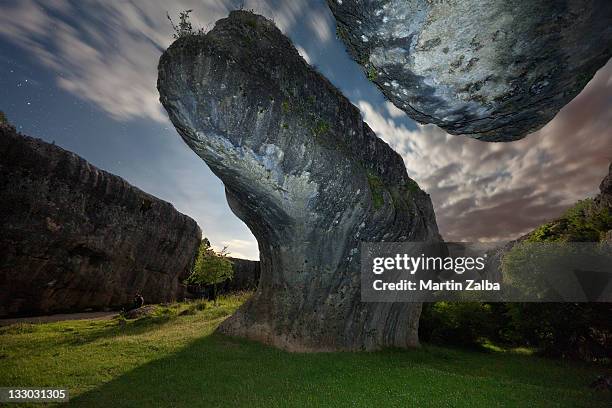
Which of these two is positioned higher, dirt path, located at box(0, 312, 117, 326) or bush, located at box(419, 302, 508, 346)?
bush, located at box(419, 302, 508, 346)

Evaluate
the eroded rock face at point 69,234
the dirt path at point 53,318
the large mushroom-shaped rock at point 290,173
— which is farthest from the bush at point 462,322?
the eroded rock face at point 69,234

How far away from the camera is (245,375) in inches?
359

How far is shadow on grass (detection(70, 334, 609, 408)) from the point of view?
7488 millimetres

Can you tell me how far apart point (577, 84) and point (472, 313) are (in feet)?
58.3

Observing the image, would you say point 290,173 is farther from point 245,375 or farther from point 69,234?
point 69,234

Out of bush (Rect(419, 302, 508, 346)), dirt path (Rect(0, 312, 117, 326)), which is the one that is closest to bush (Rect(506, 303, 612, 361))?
bush (Rect(419, 302, 508, 346))

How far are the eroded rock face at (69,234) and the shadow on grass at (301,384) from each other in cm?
1443

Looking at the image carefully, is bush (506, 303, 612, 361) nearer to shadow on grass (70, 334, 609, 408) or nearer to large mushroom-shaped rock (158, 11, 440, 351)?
shadow on grass (70, 334, 609, 408)

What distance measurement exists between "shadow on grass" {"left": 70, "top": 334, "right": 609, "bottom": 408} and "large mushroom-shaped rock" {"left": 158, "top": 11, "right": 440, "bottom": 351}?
1.63m

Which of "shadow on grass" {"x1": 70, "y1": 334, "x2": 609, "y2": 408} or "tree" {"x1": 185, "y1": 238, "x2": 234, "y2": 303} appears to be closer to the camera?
"shadow on grass" {"x1": 70, "y1": 334, "x2": 609, "y2": 408}

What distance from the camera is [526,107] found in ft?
15.7

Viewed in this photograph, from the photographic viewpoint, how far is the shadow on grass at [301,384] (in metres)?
7.49

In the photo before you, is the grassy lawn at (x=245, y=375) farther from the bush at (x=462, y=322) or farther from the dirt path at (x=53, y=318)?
the dirt path at (x=53, y=318)

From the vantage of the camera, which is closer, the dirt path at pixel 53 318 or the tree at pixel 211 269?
the dirt path at pixel 53 318
